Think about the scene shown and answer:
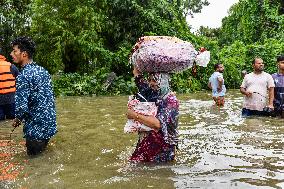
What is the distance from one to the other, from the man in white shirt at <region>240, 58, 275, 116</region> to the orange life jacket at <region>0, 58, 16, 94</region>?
5.28 metres

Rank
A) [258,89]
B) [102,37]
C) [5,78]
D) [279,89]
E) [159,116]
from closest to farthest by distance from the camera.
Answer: [159,116] < [258,89] < [279,89] < [5,78] < [102,37]

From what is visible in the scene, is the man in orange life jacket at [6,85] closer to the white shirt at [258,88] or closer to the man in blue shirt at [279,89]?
the white shirt at [258,88]

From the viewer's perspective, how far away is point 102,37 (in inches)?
898

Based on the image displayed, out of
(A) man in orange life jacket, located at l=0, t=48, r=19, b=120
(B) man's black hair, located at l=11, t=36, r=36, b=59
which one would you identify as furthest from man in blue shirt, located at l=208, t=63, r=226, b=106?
(B) man's black hair, located at l=11, t=36, r=36, b=59

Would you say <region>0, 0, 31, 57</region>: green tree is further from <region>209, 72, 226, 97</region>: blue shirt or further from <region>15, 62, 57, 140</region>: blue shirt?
<region>15, 62, 57, 140</region>: blue shirt

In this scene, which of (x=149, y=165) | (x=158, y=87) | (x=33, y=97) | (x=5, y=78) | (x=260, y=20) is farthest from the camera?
(x=260, y=20)

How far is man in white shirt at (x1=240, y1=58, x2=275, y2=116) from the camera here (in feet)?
31.3

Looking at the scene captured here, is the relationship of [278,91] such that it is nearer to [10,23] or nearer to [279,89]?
[279,89]

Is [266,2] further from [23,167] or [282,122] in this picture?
[23,167]

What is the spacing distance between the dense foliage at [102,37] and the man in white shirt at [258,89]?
1013cm

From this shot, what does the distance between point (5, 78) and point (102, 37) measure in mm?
12943

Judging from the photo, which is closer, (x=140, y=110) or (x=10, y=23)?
(x=140, y=110)

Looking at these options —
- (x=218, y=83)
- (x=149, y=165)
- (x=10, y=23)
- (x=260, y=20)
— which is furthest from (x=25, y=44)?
(x=260, y=20)

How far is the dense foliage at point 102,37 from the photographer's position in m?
21.0
